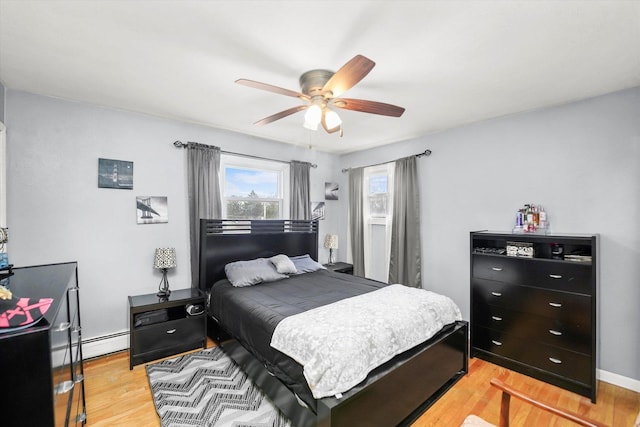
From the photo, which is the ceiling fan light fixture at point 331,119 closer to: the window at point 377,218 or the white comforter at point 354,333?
the white comforter at point 354,333

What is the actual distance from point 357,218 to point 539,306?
262 centimetres

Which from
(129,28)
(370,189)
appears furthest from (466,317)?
(129,28)

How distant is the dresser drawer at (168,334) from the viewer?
2762 millimetres

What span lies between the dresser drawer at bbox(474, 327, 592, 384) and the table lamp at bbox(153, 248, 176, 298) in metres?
3.37

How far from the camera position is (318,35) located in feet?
5.71

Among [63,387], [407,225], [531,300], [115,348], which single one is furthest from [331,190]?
[63,387]

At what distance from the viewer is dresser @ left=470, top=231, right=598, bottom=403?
2.37 metres

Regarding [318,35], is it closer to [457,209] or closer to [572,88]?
[572,88]

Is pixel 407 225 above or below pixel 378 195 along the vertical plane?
below

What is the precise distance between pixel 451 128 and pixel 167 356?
419 centimetres

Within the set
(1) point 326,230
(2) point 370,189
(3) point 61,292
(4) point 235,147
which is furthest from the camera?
(1) point 326,230

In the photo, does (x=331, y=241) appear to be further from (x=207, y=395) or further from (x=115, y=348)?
(x=115, y=348)

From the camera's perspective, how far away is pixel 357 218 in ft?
15.3

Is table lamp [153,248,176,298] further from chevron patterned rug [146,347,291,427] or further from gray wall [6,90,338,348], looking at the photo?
chevron patterned rug [146,347,291,427]
